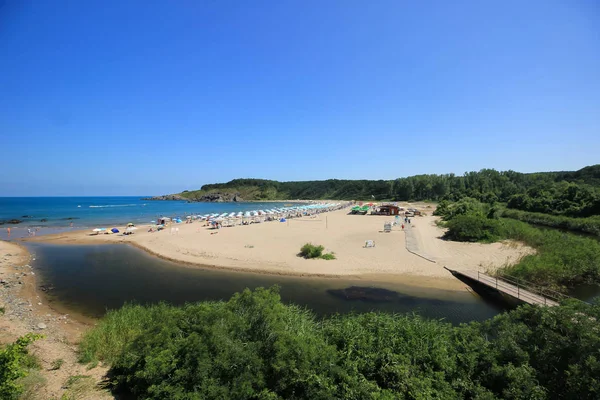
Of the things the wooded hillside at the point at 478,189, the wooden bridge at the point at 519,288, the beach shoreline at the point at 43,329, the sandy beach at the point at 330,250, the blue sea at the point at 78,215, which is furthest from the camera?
the wooded hillside at the point at 478,189

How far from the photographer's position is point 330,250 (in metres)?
24.6

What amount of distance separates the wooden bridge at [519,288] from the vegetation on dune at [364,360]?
28.8 feet

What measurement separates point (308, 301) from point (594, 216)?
4939 centimetres

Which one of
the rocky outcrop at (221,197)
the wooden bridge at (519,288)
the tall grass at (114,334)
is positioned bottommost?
the wooden bridge at (519,288)

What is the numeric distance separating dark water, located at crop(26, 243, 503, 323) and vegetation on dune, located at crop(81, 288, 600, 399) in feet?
22.0

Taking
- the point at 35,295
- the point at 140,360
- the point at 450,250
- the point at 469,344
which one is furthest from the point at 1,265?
the point at 450,250

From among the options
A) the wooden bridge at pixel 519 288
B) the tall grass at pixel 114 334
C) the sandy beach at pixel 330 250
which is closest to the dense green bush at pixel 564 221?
the sandy beach at pixel 330 250

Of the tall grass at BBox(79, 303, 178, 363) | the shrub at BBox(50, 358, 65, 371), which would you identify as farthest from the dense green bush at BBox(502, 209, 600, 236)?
the shrub at BBox(50, 358, 65, 371)

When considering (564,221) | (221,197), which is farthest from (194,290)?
(221,197)

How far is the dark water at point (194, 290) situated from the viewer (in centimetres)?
1384

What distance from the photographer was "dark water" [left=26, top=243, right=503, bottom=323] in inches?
545

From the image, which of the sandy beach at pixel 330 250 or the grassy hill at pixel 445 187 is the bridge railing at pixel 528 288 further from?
the grassy hill at pixel 445 187

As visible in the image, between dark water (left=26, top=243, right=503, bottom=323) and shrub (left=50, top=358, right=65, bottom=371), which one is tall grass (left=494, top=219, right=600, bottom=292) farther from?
shrub (left=50, top=358, right=65, bottom=371)

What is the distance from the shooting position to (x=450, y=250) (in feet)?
78.1
